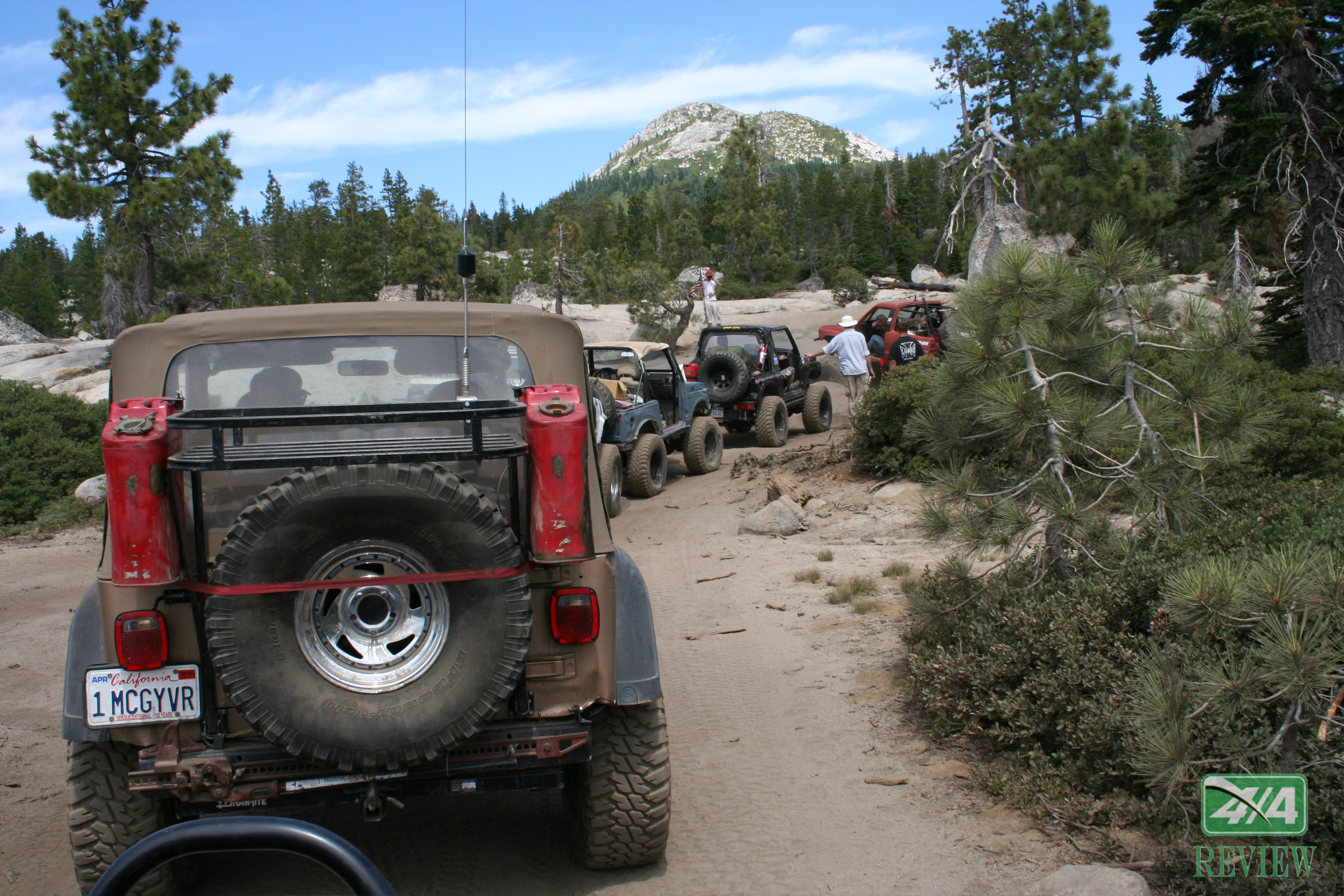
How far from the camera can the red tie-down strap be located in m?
2.73

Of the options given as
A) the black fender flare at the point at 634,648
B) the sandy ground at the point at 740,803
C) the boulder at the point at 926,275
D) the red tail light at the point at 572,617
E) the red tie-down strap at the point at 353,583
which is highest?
the boulder at the point at 926,275

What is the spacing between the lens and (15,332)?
127 ft

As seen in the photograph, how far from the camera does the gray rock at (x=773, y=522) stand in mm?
9945

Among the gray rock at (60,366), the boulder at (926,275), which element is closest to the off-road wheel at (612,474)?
the gray rock at (60,366)

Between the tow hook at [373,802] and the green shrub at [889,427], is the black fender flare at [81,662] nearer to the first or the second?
the tow hook at [373,802]

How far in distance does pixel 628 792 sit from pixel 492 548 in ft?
3.86

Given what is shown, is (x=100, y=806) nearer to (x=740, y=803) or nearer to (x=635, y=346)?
(x=740, y=803)

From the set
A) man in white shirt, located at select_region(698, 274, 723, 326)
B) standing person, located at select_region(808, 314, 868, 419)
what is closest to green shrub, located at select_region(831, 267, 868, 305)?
man in white shirt, located at select_region(698, 274, 723, 326)

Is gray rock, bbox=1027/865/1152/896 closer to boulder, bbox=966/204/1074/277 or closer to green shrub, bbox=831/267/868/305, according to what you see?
boulder, bbox=966/204/1074/277

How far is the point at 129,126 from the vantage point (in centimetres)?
2009

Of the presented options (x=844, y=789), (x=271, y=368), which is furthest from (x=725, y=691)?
(x=271, y=368)

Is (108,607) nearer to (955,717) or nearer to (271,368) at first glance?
(271,368)

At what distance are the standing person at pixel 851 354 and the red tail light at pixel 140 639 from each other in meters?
12.7

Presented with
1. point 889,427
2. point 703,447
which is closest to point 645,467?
point 703,447
